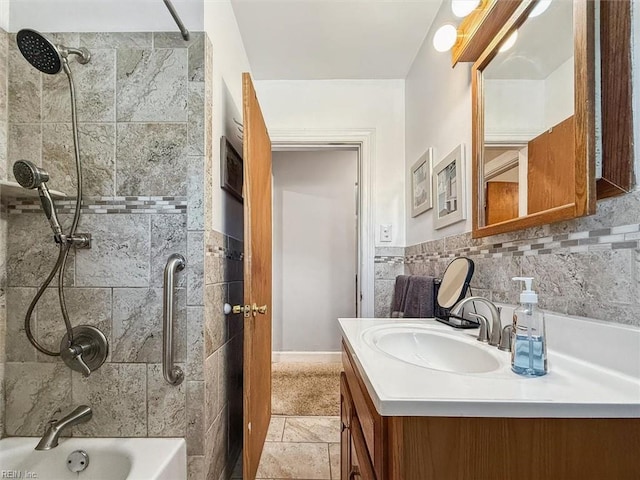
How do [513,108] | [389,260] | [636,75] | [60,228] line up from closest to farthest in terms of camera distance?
[636,75] → [513,108] → [60,228] → [389,260]

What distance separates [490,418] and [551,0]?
3.46 feet

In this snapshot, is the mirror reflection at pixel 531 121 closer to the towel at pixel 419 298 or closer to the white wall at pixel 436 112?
the white wall at pixel 436 112

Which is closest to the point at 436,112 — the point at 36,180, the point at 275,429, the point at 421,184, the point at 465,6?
the point at 421,184

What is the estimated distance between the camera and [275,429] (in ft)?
6.73

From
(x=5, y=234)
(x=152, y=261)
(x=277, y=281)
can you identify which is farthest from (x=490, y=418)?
(x=277, y=281)

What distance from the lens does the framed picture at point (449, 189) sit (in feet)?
4.56

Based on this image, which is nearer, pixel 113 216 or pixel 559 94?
pixel 559 94

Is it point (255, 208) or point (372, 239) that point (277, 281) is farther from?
point (255, 208)

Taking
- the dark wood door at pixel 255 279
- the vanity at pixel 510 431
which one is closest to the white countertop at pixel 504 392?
the vanity at pixel 510 431

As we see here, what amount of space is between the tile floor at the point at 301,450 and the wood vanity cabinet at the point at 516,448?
4.60 ft

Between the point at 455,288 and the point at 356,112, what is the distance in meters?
1.63

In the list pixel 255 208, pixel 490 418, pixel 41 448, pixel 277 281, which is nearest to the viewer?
pixel 490 418

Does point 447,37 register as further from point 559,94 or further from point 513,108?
point 559,94

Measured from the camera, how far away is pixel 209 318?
1.31 metres
